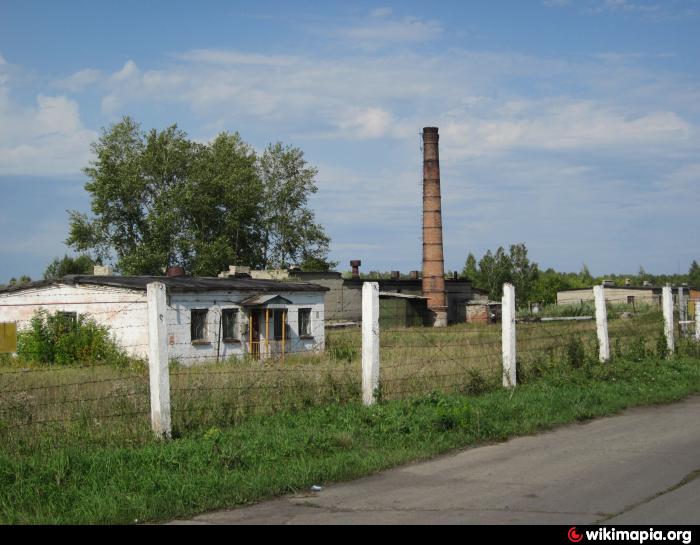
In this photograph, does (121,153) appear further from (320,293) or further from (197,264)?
(320,293)

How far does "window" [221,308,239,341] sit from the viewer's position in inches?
1176

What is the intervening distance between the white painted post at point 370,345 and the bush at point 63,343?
16.8 m

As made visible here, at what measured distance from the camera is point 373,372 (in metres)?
10.8

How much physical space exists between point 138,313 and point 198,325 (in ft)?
7.81

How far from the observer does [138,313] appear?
90.1ft

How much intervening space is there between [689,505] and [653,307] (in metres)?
41.9

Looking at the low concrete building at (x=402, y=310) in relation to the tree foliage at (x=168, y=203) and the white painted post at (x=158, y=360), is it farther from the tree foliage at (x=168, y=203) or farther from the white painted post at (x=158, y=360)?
the white painted post at (x=158, y=360)

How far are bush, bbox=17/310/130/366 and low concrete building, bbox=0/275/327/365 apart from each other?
0.55m

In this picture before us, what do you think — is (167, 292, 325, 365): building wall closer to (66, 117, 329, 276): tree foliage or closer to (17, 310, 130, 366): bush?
(17, 310, 130, 366): bush

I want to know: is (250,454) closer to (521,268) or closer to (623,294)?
(623,294)

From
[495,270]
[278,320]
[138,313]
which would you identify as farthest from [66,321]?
[495,270]

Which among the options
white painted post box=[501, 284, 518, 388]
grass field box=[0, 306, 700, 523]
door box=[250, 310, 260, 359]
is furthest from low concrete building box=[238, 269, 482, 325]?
grass field box=[0, 306, 700, 523]
